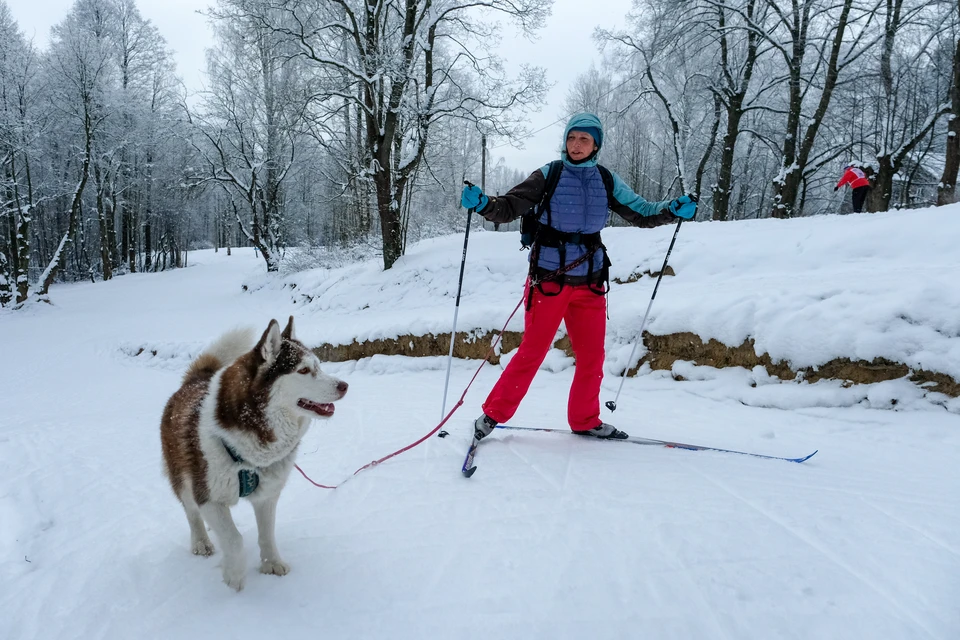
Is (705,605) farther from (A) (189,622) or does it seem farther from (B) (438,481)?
(A) (189,622)

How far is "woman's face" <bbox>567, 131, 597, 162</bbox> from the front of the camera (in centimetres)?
346

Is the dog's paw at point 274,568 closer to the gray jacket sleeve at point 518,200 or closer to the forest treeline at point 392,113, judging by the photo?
the gray jacket sleeve at point 518,200

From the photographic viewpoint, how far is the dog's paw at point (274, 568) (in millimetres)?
2229

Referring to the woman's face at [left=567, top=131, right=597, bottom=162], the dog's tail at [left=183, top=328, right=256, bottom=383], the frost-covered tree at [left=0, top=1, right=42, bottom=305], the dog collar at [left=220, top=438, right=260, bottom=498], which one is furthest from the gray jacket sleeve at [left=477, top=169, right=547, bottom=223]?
the frost-covered tree at [left=0, top=1, right=42, bottom=305]

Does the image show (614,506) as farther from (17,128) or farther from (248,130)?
(17,128)

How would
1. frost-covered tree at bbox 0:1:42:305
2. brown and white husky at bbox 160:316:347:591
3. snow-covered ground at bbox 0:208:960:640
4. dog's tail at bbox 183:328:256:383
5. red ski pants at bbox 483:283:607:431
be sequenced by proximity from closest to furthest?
snow-covered ground at bbox 0:208:960:640
brown and white husky at bbox 160:316:347:591
dog's tail at bbox 183:328:256:383
red ski pants at bbox 483:283:607:431
frost-covered tree at bbox 0:1:42:305

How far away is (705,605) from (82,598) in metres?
2.75

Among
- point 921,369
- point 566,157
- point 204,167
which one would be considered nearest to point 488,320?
point 566,157

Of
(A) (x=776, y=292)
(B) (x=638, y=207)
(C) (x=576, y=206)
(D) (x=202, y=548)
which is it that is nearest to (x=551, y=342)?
(C) (x=576, y=206)

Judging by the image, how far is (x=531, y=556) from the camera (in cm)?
220

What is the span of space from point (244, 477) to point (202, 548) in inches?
27.0

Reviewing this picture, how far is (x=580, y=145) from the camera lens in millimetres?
3484

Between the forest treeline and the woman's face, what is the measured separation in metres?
9.21

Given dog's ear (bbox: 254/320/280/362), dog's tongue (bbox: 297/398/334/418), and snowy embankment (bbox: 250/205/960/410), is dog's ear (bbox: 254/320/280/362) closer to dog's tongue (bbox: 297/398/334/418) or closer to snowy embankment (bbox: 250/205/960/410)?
dog's tongue (bbox: 297/398/334/418)
